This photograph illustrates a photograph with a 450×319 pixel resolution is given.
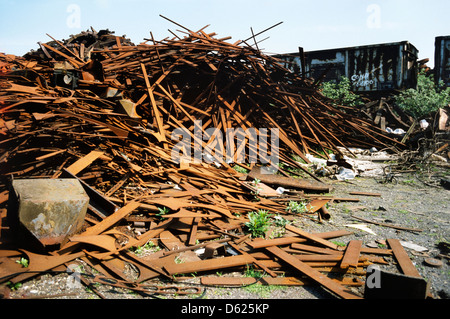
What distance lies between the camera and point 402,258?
235cm

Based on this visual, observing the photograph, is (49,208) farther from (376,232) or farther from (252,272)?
(376,232)

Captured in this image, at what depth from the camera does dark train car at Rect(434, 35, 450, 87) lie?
33.2 ft

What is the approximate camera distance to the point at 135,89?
16.8 ft

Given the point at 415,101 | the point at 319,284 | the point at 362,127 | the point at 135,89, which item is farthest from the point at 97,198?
the point at 415,101

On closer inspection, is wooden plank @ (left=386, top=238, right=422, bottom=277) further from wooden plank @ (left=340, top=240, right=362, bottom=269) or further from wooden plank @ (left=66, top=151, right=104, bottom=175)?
wooden plank @ (left=66, top=151, right=104, bottom=175)

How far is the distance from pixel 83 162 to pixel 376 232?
2.99m

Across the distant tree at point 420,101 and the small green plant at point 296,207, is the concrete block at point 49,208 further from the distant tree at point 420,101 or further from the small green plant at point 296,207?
the distant tree at point 420,101

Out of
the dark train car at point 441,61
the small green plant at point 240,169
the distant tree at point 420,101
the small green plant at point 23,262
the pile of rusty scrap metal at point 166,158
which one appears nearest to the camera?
the small green plant at point 23,262

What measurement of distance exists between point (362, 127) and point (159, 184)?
485 centimetres

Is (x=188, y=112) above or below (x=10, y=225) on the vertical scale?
above

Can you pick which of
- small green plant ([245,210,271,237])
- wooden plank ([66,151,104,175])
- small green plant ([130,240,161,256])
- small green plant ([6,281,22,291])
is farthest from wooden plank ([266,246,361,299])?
wooden plank ([66,151,104,175])

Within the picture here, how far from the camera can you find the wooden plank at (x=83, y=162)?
304cm

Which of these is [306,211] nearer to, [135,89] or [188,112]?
[188,112]

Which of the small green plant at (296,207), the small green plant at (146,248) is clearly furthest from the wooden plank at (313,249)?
the small green plant at (146,248)
